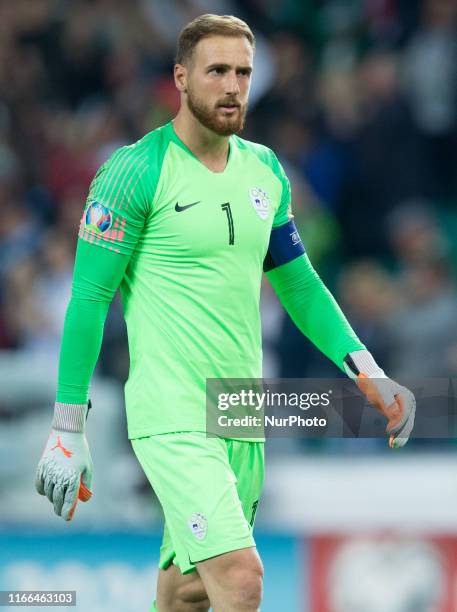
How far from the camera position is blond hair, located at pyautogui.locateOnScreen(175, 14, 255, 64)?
144 inches

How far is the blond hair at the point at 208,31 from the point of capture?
12.0 ft

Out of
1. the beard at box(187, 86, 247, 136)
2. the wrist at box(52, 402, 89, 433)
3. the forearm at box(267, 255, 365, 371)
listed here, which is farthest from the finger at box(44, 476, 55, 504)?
the beard at box(187, 86, 247, 136)

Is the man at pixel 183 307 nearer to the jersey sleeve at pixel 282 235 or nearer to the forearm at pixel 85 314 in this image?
the forearm at pixel 85 314

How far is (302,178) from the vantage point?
7996 mm

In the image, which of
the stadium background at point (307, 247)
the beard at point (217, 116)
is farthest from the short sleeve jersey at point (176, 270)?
the stadium background at point (307, 247)

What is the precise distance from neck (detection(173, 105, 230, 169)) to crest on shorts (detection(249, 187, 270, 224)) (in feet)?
0.44

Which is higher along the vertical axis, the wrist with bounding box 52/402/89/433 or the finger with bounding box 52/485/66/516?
the wrist with bounding box 52/402/89/433

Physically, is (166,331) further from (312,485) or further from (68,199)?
(68,199)

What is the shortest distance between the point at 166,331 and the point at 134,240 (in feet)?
0.95

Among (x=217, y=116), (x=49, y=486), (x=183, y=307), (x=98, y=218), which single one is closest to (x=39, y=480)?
(x=49, y=486)

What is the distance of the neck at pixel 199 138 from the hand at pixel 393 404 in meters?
0.84

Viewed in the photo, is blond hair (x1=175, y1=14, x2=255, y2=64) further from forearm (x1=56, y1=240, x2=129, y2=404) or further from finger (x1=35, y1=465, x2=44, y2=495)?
finger (x1=35, y1=465, x2=44, y2=495)

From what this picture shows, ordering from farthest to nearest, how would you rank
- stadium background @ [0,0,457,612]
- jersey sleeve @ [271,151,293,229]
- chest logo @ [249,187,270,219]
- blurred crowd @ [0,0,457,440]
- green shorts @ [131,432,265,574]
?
blurred crowd @ [0,0,457,440] → stadium background @ [0,0,457,612] → jersey sleeve @ [271,151,293,229] → chest logo @ [249,187,270,219] → green shorts @ [131,432,265,574]

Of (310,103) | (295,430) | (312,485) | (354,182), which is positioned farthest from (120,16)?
(295,430)
